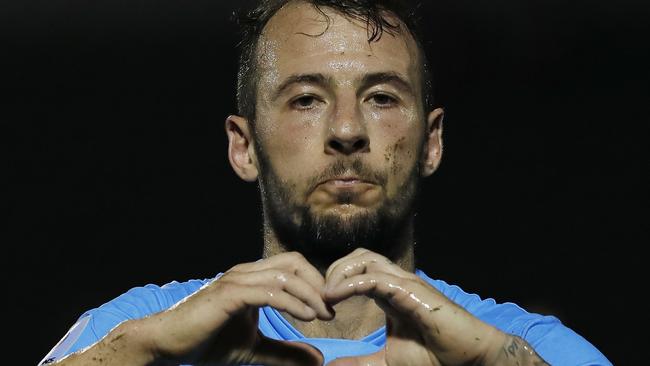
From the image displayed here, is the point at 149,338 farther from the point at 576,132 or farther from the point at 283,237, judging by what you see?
the point at 576,132

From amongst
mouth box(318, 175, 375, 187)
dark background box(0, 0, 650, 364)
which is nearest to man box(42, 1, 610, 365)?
mouth box(318, 175, 375, 187)

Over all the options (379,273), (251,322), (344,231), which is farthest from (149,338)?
(344,231)

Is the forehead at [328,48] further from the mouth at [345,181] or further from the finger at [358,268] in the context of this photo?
the finger at [358,268]

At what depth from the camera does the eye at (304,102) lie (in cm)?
220

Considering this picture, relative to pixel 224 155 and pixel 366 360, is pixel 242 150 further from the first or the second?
pixel 224 155

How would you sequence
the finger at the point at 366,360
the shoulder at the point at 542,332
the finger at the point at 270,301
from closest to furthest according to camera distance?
the finger at the point at 270,301 → the finger at the point at 366,360 → the shoulder at the point at 542,332

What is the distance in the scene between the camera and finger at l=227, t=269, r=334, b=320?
5.45 ft

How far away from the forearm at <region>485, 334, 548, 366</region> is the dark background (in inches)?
61.8

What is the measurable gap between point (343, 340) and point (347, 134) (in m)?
0.36

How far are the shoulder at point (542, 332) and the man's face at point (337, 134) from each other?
0.21m

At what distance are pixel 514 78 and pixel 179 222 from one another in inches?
40.6

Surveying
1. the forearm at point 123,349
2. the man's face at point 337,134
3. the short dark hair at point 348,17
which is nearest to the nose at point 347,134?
the man's face at point 337,134

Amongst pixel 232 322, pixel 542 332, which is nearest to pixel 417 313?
pixel 232 322

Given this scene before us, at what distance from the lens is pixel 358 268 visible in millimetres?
1702
